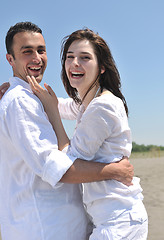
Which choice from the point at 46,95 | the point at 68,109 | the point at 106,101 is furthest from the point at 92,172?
the point at 68,109

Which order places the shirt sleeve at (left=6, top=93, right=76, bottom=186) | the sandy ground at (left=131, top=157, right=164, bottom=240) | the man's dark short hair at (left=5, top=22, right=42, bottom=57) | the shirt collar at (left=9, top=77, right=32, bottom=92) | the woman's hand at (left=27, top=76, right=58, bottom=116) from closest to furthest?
the shirt sleeve at (left=6, top=93, right=76, bottom=186), the woman's hand at (left=27, top=76, right=58, bottom=116), the shirt collar at (left=9, top=77, right=32, bottom=92), the man's dark short hair at (left=5, top=22, right=42, bottom=57), the sandy ground at (left=131, top=157, right=164, bottom=240)

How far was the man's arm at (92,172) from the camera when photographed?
83.8 inches

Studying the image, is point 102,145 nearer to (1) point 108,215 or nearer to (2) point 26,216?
(1) point 108,215

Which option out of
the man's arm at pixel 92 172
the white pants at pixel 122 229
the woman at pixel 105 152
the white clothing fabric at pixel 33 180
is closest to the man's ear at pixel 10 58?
the woman at pixel 105 152

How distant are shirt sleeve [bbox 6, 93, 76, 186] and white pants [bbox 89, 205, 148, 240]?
0.45 metres

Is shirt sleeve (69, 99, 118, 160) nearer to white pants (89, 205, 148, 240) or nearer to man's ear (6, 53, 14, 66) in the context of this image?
white pants (89, 205, 148, 240)

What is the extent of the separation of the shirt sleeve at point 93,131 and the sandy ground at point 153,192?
4563 millimetres

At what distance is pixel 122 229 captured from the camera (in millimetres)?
2174

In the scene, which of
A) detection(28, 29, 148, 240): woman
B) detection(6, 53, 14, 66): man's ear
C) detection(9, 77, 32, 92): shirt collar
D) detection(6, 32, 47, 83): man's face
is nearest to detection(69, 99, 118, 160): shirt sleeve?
detection(28, 29, 148, 240): woman

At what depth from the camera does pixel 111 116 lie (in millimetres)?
2268

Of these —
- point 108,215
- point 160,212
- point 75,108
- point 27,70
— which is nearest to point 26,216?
point 108,215

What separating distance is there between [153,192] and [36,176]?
7563 millimetres

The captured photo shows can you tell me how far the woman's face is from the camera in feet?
8.35

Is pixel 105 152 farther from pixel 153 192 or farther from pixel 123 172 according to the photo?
pixel 153 192
